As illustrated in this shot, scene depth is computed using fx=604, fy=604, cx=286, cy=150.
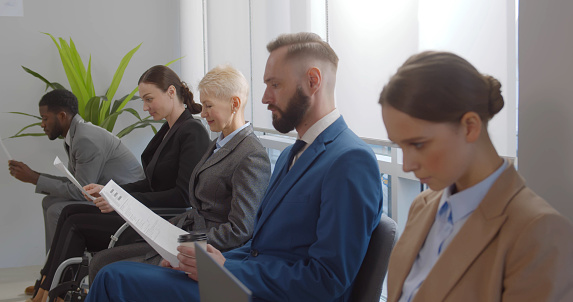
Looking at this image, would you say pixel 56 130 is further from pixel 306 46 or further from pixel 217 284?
pixel 217 284

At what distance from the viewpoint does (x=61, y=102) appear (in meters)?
4.05

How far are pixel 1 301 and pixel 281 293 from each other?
3.12 m

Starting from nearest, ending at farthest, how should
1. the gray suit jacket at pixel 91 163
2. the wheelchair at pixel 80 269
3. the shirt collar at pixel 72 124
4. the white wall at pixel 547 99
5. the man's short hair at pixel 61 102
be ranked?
the white wall at pixel 547 99 → the wheelchair at pixel 80 269 → the gray suit jacket at pixel 91 163 → the shirt collar at pixel 72 124 → the man's short hair at pixel 61 102

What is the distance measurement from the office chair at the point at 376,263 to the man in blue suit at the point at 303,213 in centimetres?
4

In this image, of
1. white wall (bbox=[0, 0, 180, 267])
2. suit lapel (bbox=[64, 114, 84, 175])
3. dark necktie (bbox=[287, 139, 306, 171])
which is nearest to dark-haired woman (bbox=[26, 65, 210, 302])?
suit lapel (bbox=[64, 114, 84, 175])

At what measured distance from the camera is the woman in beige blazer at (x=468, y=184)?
3.40 ft

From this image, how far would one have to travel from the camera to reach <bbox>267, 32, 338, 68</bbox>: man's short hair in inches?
78.5

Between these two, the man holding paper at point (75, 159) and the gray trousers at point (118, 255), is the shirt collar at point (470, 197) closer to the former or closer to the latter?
the gray trousers at point (118, 255)

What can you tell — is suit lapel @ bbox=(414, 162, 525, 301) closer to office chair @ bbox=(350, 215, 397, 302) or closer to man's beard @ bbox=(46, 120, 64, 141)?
office chair @ bbox=(350, 215, 397, 302)

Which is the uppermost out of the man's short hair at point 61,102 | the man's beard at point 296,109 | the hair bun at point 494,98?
the hair bun at point 494,98

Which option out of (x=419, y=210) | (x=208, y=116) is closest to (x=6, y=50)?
(x=208, y=116)

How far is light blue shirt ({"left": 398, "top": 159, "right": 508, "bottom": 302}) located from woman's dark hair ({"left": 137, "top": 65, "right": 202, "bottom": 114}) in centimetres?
244

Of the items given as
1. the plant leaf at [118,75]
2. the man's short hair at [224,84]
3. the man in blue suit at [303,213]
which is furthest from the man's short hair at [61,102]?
the man in blue suit at [303,213]

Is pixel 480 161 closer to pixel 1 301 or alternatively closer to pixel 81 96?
pixel 1 301
